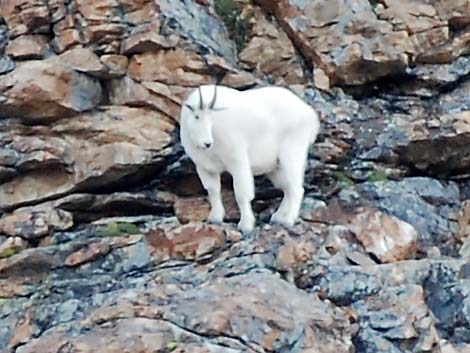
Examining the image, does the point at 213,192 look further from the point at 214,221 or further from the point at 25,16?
the point at 25,16

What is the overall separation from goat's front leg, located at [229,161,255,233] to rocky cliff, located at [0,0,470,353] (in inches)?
7.0

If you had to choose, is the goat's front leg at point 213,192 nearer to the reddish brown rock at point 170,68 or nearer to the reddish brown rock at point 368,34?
the reddish brown rock at point 170,68

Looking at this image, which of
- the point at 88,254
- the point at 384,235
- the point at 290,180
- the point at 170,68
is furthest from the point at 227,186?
the point at 88,254

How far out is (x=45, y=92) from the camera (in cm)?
1203

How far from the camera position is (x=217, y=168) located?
35.4 ft

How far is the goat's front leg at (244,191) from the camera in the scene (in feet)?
35.0

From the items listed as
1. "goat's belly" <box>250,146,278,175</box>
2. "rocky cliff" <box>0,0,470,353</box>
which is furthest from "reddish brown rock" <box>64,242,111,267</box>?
"goat's belly" <box>250,146,278,175</box>

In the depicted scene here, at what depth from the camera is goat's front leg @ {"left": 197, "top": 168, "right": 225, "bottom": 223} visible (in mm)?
10914

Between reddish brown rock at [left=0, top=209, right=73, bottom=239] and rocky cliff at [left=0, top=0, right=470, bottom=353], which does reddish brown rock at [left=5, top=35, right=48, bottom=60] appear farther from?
reddish brown rock at [left=0, top=209, right=73, bottom=239]

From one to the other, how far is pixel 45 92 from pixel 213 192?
254 cm

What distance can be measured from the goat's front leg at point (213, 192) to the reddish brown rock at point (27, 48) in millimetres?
2994

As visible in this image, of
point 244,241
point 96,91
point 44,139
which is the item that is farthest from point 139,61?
point 244,241

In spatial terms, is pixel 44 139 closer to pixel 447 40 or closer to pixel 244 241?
pixel 244 241

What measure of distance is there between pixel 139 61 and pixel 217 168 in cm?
232
